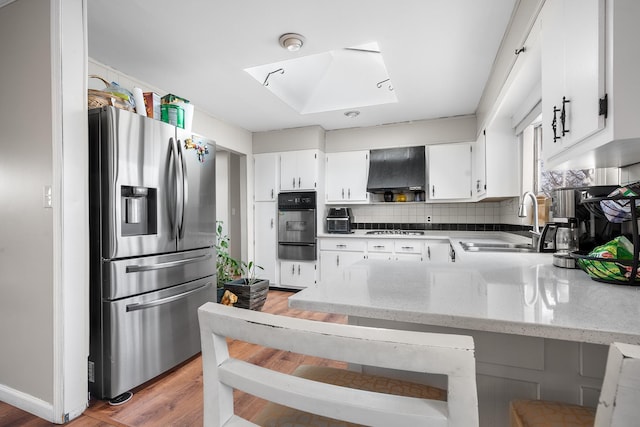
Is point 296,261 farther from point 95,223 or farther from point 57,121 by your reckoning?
point 57,121

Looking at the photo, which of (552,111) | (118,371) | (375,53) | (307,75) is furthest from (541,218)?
(118,371)

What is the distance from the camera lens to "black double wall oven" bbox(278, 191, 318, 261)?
14.1 ft

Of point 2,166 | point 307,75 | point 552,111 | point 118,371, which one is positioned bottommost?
point 118,371

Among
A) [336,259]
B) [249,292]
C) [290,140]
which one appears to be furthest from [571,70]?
[290,140]

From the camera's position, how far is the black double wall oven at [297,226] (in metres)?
4.30

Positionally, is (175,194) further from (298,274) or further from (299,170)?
(298,274)

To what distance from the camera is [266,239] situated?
4.52 metres

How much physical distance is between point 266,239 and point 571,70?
3.91m

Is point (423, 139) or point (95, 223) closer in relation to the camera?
point (95, 223)

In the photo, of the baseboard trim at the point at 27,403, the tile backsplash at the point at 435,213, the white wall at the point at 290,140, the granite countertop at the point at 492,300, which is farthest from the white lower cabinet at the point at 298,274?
the granite countertop at the point at 492,300

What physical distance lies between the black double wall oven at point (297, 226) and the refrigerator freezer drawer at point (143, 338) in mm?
2076

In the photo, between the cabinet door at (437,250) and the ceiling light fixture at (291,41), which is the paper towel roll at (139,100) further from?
the cabinet door at (437,250)

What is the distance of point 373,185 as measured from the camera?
13.9ft

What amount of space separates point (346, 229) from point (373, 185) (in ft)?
2.39
